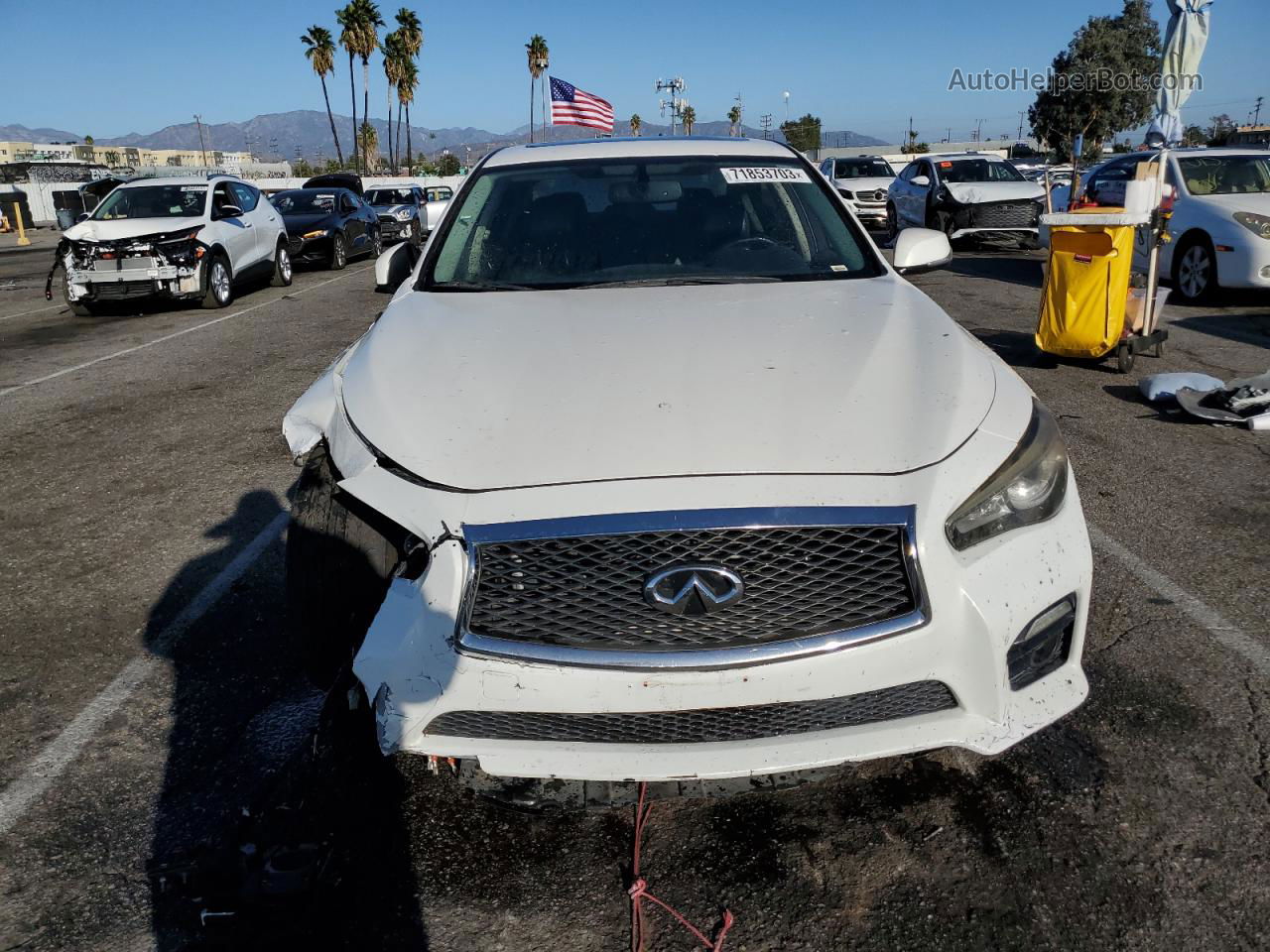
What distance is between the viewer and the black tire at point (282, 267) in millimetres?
15895

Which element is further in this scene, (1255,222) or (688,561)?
(1255,222)

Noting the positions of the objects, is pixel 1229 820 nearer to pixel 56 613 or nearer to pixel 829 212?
pixel 829 212

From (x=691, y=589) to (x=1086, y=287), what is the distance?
20.7 feet

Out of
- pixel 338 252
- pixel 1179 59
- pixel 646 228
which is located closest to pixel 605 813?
pixel 646 228

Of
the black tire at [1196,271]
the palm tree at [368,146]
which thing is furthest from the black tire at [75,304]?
the palm tree at [368,146]

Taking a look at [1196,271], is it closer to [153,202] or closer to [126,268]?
[126,268]

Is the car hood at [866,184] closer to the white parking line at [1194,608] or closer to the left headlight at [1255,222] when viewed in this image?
the left headlight at [1255,222]

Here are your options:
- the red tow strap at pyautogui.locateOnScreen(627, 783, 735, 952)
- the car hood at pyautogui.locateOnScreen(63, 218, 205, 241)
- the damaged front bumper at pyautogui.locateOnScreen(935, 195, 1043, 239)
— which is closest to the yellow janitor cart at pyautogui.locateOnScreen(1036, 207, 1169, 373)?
the red tow strap at pyautogui.locateOnScreen(627, 783, 735, 952)

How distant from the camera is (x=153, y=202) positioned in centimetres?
1349

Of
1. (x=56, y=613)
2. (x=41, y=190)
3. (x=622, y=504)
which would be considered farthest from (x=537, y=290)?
(x=41, y=190)

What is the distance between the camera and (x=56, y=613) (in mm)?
3844

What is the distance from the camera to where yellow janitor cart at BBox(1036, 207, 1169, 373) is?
7.05m

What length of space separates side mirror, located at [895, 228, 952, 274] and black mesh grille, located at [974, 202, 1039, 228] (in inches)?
513

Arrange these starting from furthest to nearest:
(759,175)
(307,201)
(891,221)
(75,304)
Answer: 1. (891,221)
2. (307,201)
3. (75,304)
4. (759,175)
